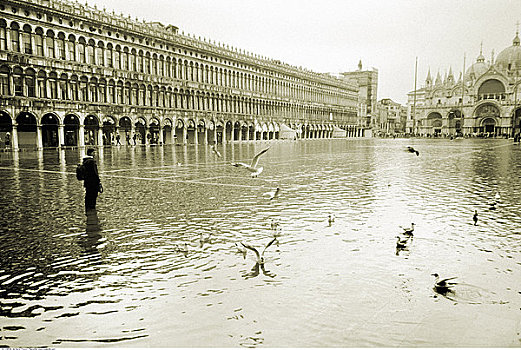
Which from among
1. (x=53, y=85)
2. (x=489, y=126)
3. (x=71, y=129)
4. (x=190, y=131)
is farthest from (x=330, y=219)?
(x=489, y=126)

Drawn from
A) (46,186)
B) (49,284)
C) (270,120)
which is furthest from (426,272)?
(270,120)

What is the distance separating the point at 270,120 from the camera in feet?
249

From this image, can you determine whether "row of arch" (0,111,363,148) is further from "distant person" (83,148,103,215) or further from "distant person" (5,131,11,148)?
"distant person" (83,148,103,215)

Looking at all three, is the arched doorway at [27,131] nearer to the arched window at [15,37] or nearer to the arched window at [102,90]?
the arched window at [15,37]

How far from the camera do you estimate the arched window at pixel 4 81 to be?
36938mm

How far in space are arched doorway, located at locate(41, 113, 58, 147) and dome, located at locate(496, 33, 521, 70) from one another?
100509 millimetres

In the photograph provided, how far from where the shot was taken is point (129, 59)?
4981cm

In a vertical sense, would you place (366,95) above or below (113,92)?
above

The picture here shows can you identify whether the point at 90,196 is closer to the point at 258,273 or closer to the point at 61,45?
the point at 258,273

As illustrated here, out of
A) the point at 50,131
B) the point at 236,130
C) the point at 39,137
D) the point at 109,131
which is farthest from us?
the point at 236,130

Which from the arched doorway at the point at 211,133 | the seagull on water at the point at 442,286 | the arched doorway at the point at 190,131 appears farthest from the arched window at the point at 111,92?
the seagull on water at the point at 442,286

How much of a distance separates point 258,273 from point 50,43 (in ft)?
143

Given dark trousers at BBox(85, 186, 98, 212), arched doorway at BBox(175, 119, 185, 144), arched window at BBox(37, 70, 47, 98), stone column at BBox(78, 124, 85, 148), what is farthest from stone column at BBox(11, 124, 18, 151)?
dark trousers at BBox(85, 186, 98, 212)

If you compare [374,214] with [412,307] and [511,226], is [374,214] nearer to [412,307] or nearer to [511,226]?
[511,226]
